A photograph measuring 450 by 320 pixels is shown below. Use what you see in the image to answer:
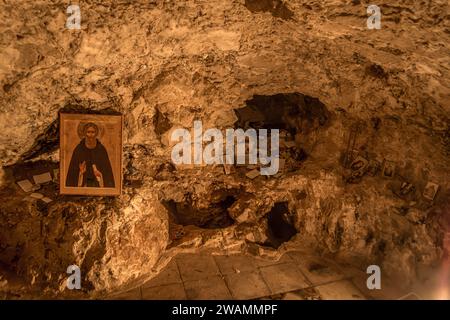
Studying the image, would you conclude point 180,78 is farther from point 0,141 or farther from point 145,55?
point 0,141

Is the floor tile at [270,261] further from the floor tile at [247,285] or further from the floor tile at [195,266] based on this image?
the floor tile at [195,266]

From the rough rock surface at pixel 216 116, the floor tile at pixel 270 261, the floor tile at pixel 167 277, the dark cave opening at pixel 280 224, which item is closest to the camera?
the rough rock surface at pixel 216 116

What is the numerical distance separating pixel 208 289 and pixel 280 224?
4.42 ft

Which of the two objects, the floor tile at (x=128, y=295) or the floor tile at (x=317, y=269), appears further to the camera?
the floor tile at (x=317, y=269)

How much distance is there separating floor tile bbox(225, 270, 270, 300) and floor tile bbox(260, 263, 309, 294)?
7 centimetres

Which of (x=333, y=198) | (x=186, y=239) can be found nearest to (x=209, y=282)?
(x=186, y=239)

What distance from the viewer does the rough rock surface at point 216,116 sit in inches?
111

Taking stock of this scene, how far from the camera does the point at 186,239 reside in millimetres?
4031

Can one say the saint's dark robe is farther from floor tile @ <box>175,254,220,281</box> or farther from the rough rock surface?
floor tile @ <box>175,254,220,281</box>

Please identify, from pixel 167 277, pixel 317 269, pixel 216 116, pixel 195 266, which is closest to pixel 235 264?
pixel 195 266

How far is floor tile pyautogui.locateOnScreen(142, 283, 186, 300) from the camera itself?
3375 millimetres

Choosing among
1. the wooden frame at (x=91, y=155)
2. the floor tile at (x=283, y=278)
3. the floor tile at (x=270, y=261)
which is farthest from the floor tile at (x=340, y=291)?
the wooden frame at (x=91, y=155)

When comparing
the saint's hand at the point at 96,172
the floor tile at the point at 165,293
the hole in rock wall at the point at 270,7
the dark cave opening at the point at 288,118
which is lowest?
the floor tile at the point at 165,293

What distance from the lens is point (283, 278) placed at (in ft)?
12.0
